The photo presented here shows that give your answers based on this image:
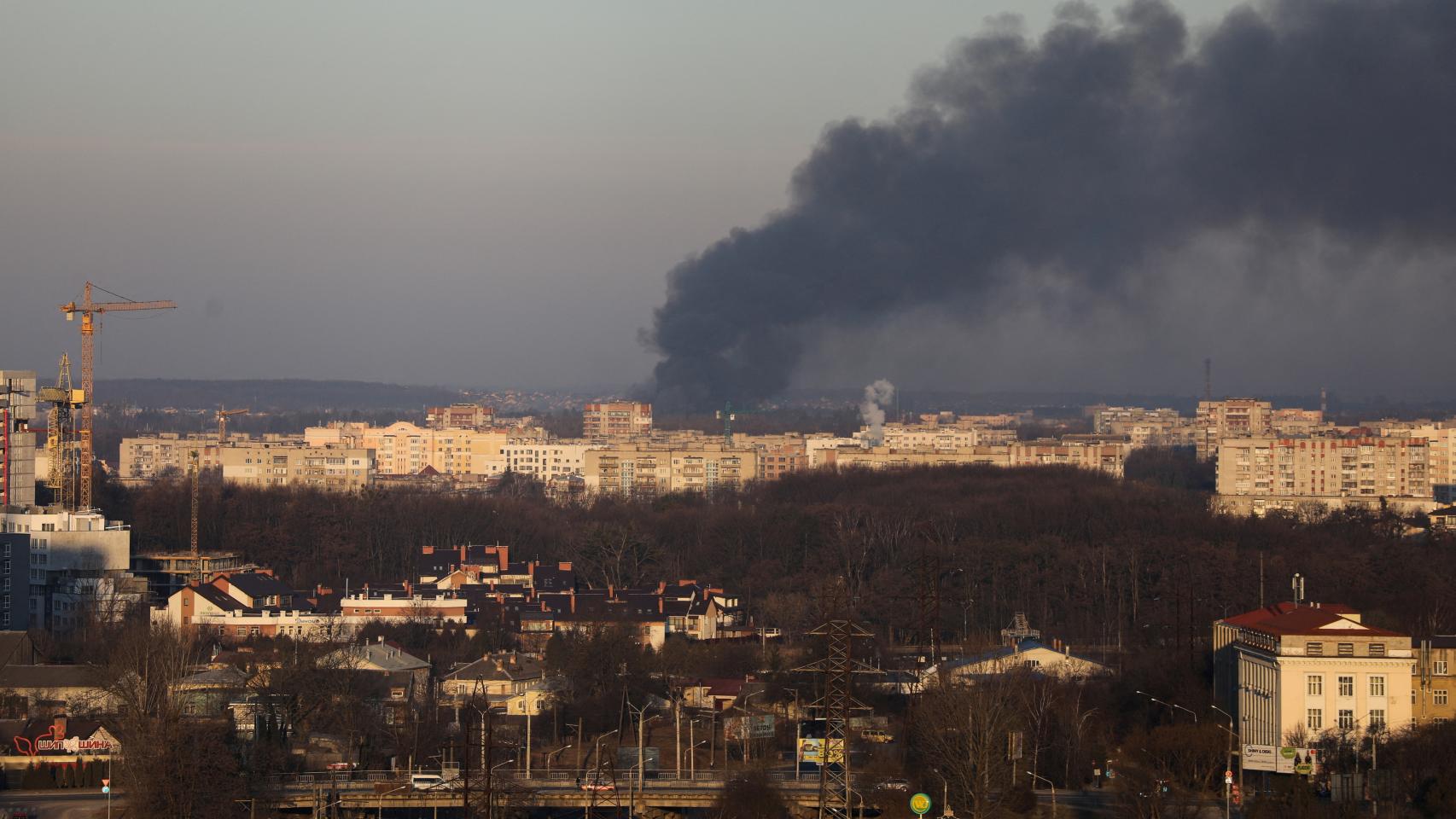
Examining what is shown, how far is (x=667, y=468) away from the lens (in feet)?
269

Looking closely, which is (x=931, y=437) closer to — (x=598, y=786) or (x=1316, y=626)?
(x=1316, y=626)

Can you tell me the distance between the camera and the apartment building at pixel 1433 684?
81.4 feet

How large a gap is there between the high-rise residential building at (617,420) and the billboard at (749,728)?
73.5 m

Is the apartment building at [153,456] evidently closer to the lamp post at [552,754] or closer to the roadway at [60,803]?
the lamp post at [552,754]

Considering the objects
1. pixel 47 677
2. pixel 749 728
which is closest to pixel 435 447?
pixel 47 677

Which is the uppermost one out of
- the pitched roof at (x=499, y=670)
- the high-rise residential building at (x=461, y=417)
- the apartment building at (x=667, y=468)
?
the high-rise residential building at (x=461, y=417)

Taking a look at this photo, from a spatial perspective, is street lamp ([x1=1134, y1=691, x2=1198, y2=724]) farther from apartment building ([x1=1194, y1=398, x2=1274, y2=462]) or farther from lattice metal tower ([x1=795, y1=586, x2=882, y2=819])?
apartment building ([x1=1194, y1=398, x2=1274, y2=462])

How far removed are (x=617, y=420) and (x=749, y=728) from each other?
267 ft

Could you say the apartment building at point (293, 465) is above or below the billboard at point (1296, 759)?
above

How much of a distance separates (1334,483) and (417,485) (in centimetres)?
3071

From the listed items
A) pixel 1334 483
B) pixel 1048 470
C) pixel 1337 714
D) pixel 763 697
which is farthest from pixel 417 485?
pixel 1337 714

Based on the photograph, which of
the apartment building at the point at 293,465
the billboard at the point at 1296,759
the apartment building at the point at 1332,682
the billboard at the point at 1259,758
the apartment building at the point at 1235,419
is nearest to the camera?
the billboard at the point at 1296,759

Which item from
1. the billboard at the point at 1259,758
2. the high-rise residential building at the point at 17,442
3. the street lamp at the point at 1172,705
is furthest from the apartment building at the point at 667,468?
the billboard at the point at 1259,758

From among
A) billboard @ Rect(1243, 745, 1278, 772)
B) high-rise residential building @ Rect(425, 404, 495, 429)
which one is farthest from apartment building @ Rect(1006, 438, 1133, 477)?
billboard @ Rect(1243, 745, 1278, 772)
